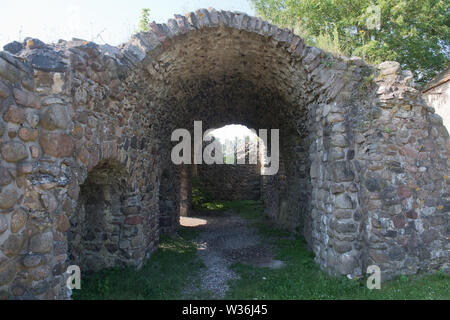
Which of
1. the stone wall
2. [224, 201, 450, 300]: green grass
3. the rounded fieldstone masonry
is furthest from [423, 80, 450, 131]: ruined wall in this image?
[224, 201, 450, 300]: green grass

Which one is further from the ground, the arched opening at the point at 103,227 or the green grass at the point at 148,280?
the arched opening at the point at 103,227

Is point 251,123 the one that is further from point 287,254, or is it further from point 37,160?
point 37,160

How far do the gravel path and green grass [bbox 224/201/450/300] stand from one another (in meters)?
0.27

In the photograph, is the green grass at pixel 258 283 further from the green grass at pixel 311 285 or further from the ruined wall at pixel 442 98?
the ruined wall at pixel 442 98

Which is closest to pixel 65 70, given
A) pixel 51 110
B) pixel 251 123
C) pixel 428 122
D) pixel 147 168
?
pixel 51 110

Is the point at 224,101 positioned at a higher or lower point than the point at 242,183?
higher

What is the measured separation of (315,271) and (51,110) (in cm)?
445

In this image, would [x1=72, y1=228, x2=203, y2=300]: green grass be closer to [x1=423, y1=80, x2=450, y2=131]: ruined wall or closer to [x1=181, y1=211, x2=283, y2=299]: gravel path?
[x1=181, y1=211, x2=283, y2=299]: gravel path

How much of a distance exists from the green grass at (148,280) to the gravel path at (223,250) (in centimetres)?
23

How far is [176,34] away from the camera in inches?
178

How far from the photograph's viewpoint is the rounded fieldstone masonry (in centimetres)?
268

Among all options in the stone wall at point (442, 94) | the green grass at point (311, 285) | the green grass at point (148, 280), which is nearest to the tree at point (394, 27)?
the stone wall at point (442, 94)

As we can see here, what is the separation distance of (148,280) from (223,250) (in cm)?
252

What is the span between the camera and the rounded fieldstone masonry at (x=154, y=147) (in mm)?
2682
